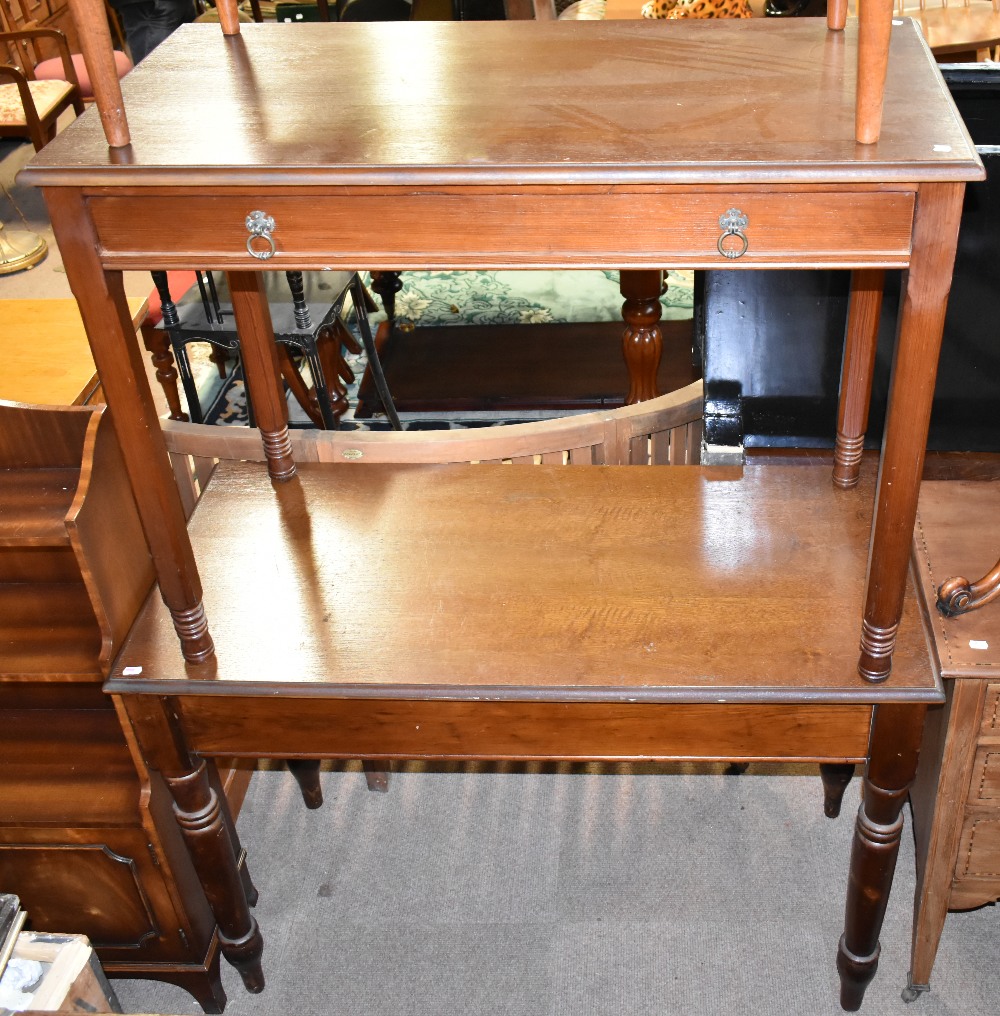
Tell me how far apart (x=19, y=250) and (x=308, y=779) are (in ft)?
12.0

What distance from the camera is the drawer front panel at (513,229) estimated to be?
1447mm

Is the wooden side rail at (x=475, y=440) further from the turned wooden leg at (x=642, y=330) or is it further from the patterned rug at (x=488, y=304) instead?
the patterned rug at (x=488, y=304)

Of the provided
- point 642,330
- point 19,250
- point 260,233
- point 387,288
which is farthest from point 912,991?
point 19,250

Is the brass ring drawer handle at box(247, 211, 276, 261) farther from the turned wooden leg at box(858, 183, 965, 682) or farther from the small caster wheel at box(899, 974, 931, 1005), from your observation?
the small caster wheel at box(899, 974, 931, 1005)

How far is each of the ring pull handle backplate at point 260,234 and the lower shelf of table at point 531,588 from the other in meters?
0.67

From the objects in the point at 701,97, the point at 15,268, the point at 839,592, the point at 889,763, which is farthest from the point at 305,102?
the point at 15,268

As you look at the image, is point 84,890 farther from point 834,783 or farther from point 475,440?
point 834,783

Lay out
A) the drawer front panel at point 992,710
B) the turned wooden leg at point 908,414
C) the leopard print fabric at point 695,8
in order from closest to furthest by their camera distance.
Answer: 1. the turned wooden leg at point 908,414
2. the drawer front panel at point 992,710
3. the leopard print fabric at point 695,8

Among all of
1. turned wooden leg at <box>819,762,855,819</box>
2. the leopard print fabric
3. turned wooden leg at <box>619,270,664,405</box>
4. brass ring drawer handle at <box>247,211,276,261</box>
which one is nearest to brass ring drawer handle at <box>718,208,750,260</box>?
brass ring drawer handle at <box>247,211,276,261</box>

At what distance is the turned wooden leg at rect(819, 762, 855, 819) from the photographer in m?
2.50

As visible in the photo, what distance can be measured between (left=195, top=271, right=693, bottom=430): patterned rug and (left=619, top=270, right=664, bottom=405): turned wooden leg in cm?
105

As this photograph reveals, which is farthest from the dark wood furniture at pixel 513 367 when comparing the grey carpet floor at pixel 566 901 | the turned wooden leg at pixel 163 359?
the grey carpet floor at pixel 566 901

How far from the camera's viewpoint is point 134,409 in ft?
5.54

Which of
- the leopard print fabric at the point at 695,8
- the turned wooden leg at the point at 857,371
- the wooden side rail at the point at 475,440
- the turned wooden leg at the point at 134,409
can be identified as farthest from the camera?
the leopard print fabric at the point at 695,8
